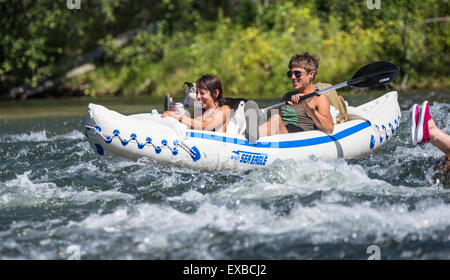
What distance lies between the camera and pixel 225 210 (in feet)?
12.6

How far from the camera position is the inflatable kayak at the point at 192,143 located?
16.0 feet

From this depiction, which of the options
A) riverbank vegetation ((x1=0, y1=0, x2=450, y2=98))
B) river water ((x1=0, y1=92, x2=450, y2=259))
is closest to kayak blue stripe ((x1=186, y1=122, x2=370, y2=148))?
river water ((x1=0, y1=92, x2=450, y2=259))

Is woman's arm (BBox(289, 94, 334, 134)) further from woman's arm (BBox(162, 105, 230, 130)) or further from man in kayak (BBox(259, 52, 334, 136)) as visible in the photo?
woman's arm (BBox(162, 105, 230, 130))

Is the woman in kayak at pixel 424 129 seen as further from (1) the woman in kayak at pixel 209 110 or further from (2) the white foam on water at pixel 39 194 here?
(2) the white foam on water at pixel 39 194

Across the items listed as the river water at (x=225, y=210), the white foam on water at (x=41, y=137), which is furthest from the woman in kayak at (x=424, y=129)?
the white foam on water at (x=41, y=137)

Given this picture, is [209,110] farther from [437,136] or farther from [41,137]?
[41,137]

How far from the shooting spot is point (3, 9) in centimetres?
1309

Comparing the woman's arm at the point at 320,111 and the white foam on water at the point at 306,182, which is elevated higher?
the woman's arm at the point at 320,111

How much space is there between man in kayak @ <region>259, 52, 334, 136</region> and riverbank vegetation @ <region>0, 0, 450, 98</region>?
665cm

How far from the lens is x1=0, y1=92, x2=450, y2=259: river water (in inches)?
131

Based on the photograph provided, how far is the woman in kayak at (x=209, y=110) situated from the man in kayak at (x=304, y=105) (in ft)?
1.19
